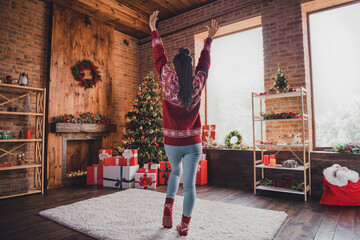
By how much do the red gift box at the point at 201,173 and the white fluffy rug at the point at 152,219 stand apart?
41.4 inches

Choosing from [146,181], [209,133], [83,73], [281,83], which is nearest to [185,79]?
[281,83]

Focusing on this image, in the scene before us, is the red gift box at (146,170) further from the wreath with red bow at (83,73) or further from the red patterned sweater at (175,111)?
the red patterned sweater at (175,111)

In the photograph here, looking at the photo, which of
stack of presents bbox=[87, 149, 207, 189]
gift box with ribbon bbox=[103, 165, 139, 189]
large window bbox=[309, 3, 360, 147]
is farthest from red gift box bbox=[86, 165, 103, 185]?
large window bbox=[309, 3, 360, 147]

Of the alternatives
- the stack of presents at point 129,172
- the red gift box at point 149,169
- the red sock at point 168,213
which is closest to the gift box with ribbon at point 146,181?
the stack of presents at point 129,172

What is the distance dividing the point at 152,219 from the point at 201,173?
1.98 metres

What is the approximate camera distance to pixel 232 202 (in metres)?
3.30

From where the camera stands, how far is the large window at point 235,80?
4758 millimetres

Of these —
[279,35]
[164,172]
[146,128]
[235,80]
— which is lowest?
[164,172]

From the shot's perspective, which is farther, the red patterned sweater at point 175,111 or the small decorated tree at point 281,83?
the small decorated tree at point 281,83

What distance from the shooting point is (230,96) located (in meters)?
5.07

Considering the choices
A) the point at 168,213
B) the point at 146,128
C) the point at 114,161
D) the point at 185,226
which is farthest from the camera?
the point at 146,128

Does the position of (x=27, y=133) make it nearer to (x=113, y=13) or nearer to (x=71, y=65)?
(x=71, y=65)

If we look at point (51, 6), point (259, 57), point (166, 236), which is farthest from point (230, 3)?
point (166, 236)

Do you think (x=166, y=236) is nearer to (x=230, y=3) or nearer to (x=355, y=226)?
(x=355, y=226)
